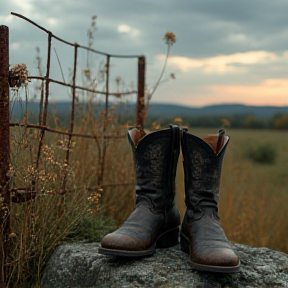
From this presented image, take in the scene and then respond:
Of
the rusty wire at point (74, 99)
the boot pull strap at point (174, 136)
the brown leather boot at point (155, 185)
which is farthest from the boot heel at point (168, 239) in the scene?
the rusty wire at point (74, 99)

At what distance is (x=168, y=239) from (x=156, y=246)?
0.10 meters

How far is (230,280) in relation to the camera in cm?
252

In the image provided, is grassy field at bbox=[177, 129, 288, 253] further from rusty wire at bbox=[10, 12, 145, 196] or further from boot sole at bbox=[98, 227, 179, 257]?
boot sole at bbox=[98, 227, 179, 257]

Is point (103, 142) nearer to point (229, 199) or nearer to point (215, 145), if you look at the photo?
point (215, 145)

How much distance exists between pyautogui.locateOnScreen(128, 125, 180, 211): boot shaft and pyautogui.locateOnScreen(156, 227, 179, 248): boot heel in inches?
6.9

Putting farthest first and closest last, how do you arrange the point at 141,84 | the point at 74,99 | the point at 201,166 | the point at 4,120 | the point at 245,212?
the point at 245,212 < the point at 141,84 < the point at 74,99 < the point at 4,120 < the point at 201,166

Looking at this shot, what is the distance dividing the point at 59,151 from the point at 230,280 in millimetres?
2033

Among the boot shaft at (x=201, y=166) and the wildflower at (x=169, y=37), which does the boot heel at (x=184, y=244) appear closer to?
the boot shaft at (x=201, y=166)

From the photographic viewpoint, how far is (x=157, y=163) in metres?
2.85

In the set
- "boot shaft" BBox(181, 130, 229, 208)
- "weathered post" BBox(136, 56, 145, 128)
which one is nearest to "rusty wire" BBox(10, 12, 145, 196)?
"weathered post" BBox(136, 56, 145, 128)

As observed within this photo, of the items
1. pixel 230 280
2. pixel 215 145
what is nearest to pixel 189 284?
pixel 230 280

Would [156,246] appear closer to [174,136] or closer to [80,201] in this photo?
[174,136]

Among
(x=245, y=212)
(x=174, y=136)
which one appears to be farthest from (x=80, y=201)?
(x=245, y=212)

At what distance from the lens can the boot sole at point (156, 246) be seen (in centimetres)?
258
